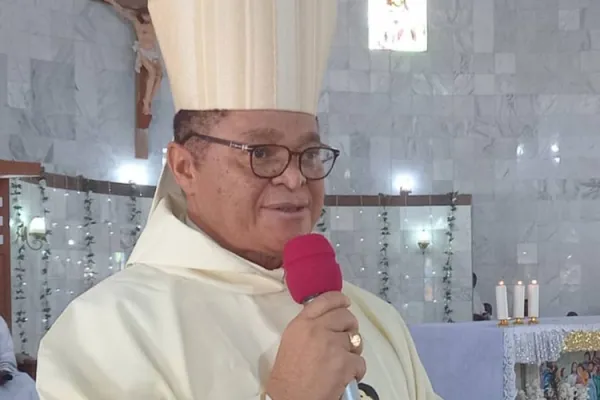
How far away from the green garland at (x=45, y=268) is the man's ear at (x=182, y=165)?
751cm

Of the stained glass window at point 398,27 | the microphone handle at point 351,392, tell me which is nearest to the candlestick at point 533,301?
the microphone handle at point 351,392

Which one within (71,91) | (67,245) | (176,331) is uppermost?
(71,91)

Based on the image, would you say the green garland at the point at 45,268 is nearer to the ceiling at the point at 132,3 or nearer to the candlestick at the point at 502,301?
the ceiling at the point at 132,3

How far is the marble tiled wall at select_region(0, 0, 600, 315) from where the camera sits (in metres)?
12.6

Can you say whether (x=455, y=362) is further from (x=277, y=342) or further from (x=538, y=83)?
(x=538, y=83)

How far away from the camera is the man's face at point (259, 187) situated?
73.2 inches

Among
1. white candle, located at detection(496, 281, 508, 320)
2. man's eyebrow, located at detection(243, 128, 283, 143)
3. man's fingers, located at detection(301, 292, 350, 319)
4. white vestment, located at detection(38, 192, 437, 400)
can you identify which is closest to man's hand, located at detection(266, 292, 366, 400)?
man's fingers, located at detection(301, 292, 350, 319)

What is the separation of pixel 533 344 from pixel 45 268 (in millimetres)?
5801

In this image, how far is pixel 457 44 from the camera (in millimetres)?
12984

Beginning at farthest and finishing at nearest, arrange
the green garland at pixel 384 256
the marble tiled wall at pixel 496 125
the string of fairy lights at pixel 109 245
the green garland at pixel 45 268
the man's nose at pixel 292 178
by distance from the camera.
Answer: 1. the marble tiled wall at pixel 496 125
2. the green garland at pixel 384 256
3. the green garland at pixel 45 268
4. the string of fairy lights at pixel 109 245
5. the man's nose at pixel 292 178

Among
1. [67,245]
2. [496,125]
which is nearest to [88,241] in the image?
[67,245]

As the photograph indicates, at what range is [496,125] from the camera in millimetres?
12891

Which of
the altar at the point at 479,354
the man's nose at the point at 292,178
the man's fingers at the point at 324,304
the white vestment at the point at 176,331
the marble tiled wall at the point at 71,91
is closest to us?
the man's fingers at the point at 324,304

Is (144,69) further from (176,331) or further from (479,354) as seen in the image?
(176,331)
